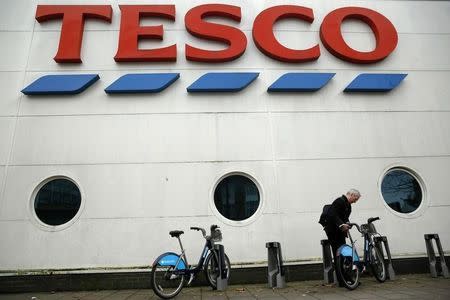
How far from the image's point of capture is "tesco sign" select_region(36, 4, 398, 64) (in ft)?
27.4

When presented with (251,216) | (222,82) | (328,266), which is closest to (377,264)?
(328,266)

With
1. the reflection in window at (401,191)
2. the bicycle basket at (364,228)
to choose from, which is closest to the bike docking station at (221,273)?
the bicycle basket at (364,228)

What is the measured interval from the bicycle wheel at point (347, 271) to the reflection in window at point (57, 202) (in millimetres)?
5510

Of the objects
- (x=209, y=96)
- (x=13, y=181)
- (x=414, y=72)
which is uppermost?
(x=414, y=72)

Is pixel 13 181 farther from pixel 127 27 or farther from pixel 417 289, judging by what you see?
pixel 417 289

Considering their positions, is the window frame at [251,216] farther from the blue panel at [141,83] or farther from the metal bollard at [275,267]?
the blue panel at [141,83]

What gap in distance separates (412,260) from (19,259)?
845 cm

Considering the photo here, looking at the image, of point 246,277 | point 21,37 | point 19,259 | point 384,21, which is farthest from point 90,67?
point 384,21

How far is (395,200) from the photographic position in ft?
25.2

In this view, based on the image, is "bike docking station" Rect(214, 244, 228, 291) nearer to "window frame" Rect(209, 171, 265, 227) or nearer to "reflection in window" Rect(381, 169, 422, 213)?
"window frame" Rect(209, 171, 265, 227)

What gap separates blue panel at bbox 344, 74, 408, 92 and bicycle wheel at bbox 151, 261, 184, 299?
19.8 ft

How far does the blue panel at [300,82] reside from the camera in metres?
8.16

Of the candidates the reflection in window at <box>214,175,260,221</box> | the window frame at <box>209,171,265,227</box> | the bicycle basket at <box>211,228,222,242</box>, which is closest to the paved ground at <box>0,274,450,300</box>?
the bicycle basket at <box>211,228,222,242</box>

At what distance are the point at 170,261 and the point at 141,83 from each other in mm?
4500
